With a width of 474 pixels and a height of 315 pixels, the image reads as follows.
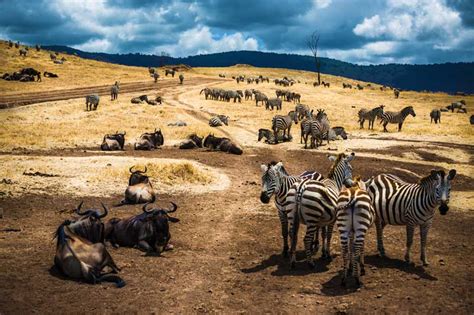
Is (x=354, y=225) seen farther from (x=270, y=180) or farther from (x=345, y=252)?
(x=270, y=180)

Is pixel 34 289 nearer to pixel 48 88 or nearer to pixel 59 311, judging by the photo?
pixel 59 311

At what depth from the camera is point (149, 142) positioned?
29.0 m

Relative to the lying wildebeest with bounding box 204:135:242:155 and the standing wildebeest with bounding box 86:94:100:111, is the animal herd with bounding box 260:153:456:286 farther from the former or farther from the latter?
the standing wildebeest with bounding box 86:94:100:111

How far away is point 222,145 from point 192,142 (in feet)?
7.45

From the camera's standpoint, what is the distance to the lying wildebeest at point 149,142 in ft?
93.6

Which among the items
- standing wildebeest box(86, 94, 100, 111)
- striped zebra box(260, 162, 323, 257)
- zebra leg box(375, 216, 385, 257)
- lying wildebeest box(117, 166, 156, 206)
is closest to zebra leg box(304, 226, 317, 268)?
striped zebra box(260, 162, 323, 257)

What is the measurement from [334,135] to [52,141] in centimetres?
2010

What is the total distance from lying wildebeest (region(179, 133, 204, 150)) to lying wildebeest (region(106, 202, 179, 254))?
55.9 ft

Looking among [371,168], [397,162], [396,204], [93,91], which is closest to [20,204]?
[396,204]

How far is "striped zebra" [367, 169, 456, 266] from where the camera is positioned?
11.4 meters

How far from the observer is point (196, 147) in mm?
30641

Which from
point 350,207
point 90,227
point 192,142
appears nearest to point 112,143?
point 192,142

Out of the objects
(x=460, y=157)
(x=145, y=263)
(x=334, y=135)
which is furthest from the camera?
(x=334, y=135)

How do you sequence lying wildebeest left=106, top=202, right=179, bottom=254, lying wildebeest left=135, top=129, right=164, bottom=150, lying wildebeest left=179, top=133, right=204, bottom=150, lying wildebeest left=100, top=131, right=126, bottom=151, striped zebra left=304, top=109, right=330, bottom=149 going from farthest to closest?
striped zebra left=304, top=109, right=330, bottom=149, lying wildebeest left=179, top=133, right=204, bottom=150, lying wildebeest left=135, top=129, right=164, bottom=150, lying wildebeest left=100, top=131, right=126, bottom=151, lying wildebeest left=106, top=202, right=179, bottom=254
